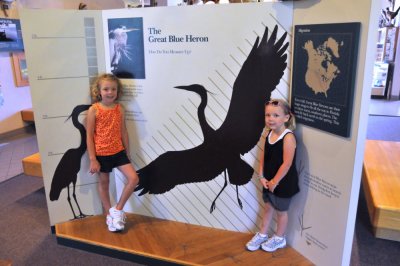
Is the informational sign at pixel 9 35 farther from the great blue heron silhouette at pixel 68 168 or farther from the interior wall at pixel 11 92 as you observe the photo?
the great blue heron silhouette at pixel 68 168

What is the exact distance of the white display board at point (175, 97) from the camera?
208cm

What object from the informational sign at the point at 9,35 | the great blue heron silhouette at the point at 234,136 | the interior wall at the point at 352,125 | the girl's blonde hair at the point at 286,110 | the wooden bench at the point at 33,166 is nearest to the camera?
the interior wall at the point at 352,125

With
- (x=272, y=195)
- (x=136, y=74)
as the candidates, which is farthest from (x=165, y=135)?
(x=272, y=195)

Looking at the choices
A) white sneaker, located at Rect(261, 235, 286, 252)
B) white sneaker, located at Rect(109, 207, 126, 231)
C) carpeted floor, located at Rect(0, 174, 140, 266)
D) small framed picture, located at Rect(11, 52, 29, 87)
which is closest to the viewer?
white sneaker, located at Rect(261, 235, 286, 252)

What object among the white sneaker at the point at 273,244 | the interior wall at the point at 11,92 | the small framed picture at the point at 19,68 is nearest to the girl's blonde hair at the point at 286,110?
the white sneaker at the point at 273,244

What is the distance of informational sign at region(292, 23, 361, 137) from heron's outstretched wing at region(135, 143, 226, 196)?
699mm

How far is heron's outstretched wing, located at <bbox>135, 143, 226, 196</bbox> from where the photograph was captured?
8.01 feet

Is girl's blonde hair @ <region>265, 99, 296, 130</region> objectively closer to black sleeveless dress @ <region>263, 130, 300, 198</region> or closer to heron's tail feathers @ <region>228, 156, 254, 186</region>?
black sleeveless dress @ <region>263, 130, 300, 198</region>

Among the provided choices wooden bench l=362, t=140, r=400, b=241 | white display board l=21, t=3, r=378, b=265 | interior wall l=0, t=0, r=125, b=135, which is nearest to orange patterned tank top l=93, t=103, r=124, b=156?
white display board l=21, t=3, r=378, b=265

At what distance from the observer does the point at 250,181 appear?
238cm

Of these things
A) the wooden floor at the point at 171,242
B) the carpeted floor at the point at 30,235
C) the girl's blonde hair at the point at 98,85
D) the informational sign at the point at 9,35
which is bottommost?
the carpeted floor at the point at 30,235

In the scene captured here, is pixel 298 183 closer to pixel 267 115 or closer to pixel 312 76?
pixel 267 115

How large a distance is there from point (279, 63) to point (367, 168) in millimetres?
1467

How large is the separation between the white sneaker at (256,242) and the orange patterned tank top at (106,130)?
116 centimetres
